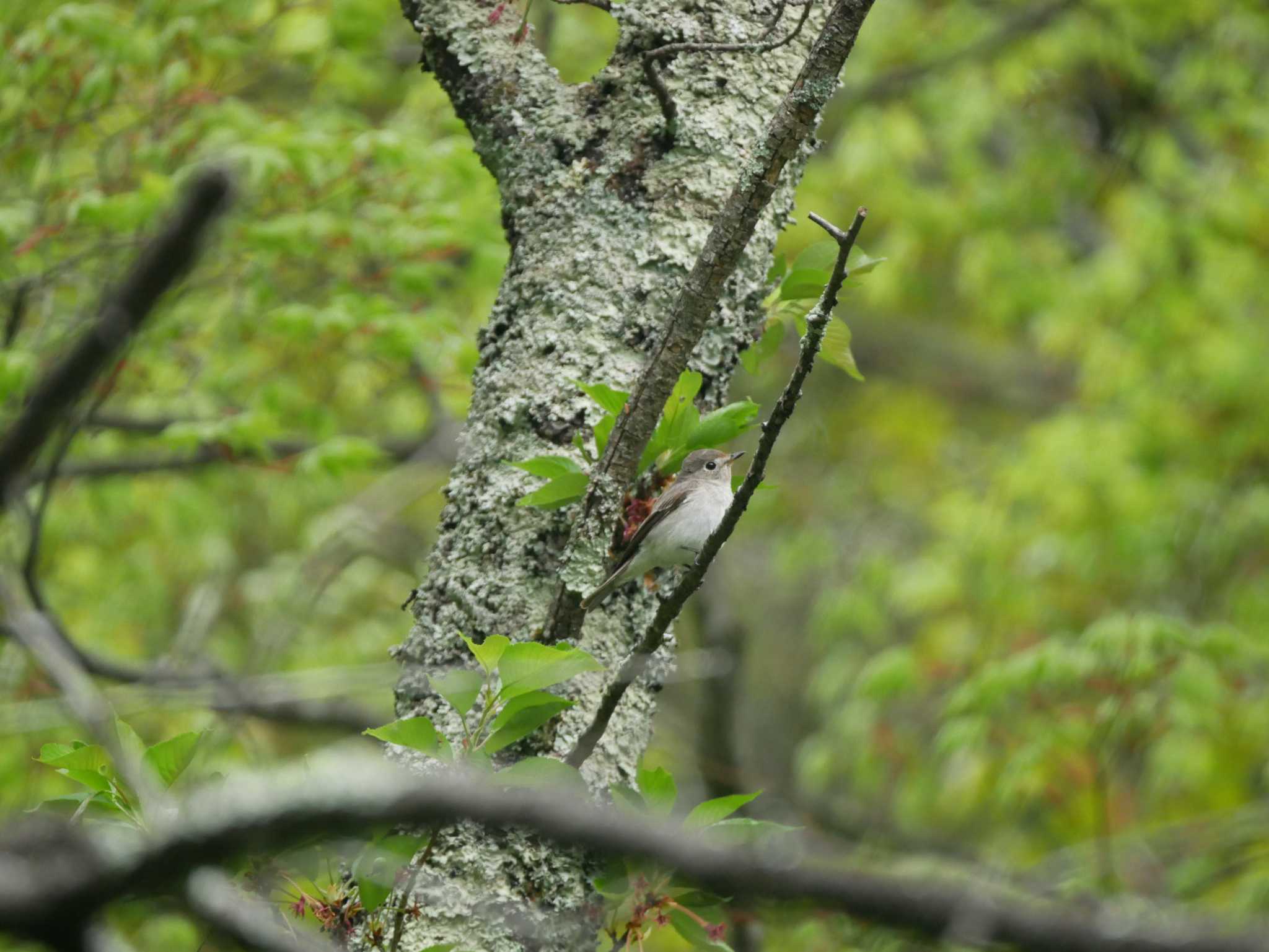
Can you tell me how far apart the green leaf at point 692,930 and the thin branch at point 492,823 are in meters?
1.12

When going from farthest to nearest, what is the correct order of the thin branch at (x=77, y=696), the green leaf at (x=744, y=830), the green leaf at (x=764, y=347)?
the green leaf at (x=764, y=347)
the green leaf at (x=744, y=830)
the thin branch at (x=77, y=696)

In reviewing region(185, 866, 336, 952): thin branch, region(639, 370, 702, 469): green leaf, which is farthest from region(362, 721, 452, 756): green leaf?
region(185, 866, 336, 952): thin branch

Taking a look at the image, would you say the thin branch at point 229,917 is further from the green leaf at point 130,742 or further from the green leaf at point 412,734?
the green leaf at point 130,742

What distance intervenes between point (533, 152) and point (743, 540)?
10.4m

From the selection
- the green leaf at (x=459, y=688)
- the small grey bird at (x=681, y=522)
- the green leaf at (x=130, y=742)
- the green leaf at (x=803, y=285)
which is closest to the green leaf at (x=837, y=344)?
the green leaf at (x=803, y=285)

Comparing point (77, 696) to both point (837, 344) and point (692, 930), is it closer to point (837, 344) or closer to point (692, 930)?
point (692, 930)

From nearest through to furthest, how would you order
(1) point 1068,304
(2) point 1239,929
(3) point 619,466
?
(2) point 1239,929 < (3) point 619,466 < (1) point 1068,304

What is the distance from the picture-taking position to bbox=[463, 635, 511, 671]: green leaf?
171 cm

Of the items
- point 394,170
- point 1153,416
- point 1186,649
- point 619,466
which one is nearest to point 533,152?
point 619,466

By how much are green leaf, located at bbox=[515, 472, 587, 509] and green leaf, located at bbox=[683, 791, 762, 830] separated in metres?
0.55

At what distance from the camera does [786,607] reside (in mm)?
13359

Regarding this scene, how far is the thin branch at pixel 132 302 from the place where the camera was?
59 centimetres

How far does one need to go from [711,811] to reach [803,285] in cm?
106

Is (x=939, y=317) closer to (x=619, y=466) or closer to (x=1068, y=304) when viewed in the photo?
(x=1068, y=304)
